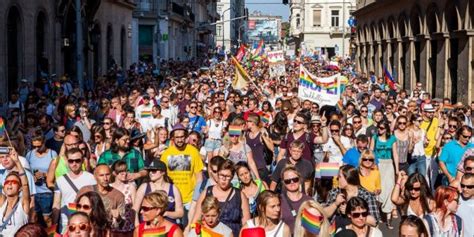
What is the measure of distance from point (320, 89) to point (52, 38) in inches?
568

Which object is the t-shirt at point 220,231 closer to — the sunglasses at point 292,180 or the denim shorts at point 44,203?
the sunglasses at point 292,180

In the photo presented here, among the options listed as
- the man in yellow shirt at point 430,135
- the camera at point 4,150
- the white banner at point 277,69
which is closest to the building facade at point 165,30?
the white banner at point 277,69

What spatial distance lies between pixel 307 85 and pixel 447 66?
A: 535 inches

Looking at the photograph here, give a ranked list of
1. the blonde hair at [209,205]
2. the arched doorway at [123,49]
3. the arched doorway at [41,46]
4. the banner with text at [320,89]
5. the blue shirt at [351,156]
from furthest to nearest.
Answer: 1. the arched doorway at [123,49]
2. the arched doorway at [41,46]
3. the banner with text at [320,89]
4. the blue shirt at [351,156]
5. the blonde hair at [209,205]

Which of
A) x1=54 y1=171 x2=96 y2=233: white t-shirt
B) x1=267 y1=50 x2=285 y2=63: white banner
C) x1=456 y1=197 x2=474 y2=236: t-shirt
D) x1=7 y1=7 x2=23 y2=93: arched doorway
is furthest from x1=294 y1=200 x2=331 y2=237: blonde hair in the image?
x1=267 y1=50 x2=285 y2=63: white banner

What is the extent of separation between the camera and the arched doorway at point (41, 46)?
26641 mm

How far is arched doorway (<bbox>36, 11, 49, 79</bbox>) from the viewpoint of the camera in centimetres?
2664

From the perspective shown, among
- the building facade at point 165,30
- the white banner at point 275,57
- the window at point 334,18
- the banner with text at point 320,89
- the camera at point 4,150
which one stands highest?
the window at point 334,18

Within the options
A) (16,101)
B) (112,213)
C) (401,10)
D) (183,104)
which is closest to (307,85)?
(183,104)

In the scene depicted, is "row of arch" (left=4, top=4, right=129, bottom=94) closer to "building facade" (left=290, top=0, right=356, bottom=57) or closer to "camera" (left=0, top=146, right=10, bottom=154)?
"camera" (left=0, top=146, right=10, bottom=154)

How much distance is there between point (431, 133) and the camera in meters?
12.7

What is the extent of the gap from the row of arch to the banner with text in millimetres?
9823

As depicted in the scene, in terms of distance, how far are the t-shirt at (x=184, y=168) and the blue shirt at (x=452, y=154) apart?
10.7ft

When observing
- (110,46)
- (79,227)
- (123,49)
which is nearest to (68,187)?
(79,227)
